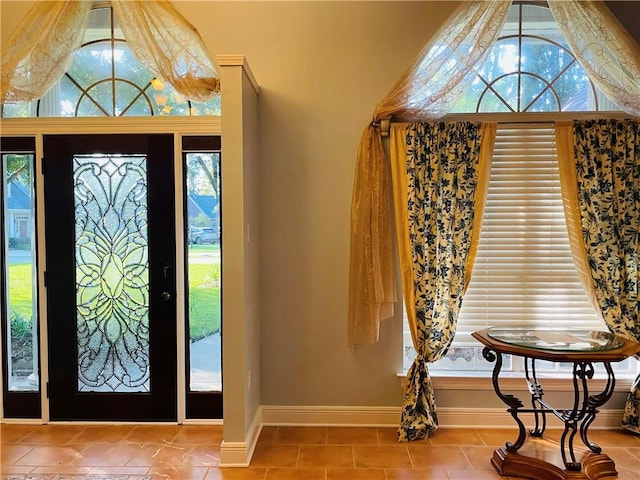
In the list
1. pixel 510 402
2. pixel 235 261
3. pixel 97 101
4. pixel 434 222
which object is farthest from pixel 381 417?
pixel 97 101

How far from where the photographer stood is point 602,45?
2.62m

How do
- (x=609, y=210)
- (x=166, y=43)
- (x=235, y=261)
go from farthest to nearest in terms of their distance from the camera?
(x=609, y=210), (x=166, y=43), (x=235, y=261)

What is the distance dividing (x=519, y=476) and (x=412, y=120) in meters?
2.25

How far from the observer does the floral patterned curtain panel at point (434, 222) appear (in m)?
2.89

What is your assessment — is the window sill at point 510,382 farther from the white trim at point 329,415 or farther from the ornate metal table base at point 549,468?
the ornate metal table base at point 549,468

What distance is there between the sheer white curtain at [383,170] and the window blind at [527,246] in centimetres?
57

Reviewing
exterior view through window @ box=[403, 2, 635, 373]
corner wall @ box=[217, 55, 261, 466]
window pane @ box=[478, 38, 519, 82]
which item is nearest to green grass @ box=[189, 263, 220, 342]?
corner wall @ box=[217, 55, 261, 466]

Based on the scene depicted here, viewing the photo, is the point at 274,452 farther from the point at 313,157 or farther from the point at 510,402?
the point at 313,157

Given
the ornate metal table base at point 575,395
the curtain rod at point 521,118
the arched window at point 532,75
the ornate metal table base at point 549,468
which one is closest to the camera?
the ornate metal table base at point 575,395

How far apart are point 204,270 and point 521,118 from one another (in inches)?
96.7

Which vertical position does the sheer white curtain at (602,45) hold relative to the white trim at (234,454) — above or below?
above

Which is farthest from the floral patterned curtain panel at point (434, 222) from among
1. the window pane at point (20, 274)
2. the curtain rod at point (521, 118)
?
the window pane at point (20, 274)

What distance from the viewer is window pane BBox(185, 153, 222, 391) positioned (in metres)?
3.06

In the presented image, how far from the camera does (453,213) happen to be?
2.90 m
